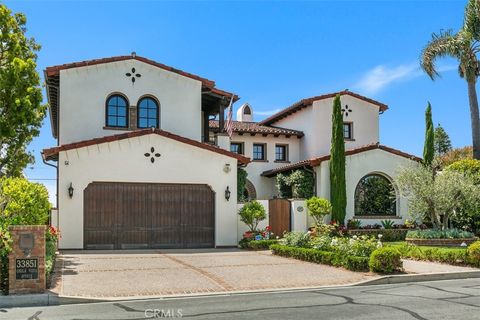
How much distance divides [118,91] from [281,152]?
40.7 ft

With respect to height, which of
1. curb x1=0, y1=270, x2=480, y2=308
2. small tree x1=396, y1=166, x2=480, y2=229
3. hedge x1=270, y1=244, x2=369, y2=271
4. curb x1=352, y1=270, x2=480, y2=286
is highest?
small tree x1=396, y1=166, x2=480, y2=229

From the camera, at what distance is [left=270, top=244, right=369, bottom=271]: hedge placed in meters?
14.1

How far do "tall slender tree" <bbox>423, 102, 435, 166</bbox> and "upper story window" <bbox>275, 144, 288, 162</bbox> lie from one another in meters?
8.49

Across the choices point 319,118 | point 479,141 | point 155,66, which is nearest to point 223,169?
point 155,66

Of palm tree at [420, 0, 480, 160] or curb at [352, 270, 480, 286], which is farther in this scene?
palm tree at [420, 0, 480, 160]

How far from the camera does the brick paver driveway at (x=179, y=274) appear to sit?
1127 centimetres

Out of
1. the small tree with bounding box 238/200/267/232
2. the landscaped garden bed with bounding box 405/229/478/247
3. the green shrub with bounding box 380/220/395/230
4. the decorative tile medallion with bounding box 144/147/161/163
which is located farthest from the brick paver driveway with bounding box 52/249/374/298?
the green shrub with bounding box 380/220/395/230

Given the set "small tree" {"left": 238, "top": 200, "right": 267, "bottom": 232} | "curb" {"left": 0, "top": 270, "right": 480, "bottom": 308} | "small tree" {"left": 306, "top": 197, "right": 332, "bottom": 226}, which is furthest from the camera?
"small tree" {"left": 306, "top": 197, "right": 332, "bottom": 226}

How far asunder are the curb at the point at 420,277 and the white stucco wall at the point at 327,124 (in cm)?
1660

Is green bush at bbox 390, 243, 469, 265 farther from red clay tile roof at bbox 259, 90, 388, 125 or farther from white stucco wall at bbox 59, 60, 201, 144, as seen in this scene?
red clay tile roof at bbox 259, 90, 388, 125

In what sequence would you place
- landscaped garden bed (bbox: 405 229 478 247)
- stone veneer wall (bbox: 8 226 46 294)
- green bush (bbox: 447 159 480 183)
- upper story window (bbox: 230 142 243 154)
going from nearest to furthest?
stone veneer wall (bbox: 8 226 46 294), landscaped garden bed (bbox: 405 229 478 247), green bush (bbox: 447 159 480 183), upper story window (bbox: 230 142 243 154)

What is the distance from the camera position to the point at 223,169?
21625 mm

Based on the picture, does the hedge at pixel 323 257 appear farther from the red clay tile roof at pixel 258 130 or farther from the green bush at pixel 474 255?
the red clay tile roof at pixel 258 130

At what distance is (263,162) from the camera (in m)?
31.4
